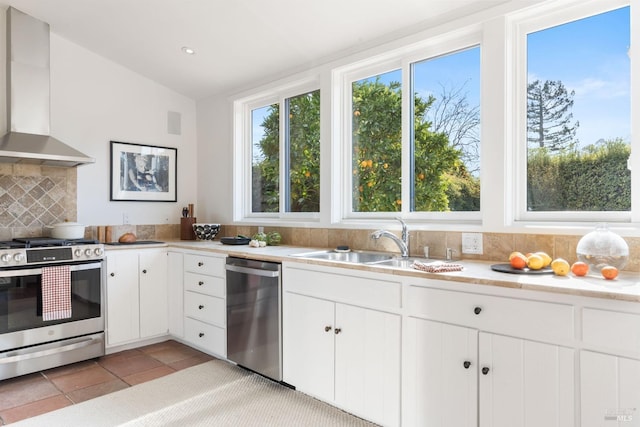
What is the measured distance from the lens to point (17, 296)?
9.43 ft

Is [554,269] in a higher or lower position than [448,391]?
higher

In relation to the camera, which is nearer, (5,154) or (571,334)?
(571,334)

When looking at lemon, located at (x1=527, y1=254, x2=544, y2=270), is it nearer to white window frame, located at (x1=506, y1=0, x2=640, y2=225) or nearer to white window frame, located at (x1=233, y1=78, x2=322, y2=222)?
white window frame, located at (x1=506, y1=0, x2=640, y2=225)

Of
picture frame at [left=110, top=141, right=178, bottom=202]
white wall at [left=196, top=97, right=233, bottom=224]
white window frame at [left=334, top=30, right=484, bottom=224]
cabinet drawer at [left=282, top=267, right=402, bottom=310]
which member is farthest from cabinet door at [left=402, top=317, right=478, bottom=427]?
picture frame at [left=110, top=141, right=178, bottom=202]

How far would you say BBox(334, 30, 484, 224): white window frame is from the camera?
2557 mm

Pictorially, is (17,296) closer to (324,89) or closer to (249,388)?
(249,388)

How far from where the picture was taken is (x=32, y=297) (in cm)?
293

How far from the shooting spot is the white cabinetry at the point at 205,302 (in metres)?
3.12

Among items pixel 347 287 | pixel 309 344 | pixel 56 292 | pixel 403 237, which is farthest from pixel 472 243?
pixel 56 292

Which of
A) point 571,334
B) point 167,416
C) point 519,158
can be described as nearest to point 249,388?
point 167,416

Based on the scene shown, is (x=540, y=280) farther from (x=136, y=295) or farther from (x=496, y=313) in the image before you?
(x=136, y=295)

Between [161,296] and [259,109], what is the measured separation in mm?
2024

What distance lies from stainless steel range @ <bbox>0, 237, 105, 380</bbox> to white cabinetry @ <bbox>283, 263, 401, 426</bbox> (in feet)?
5.57

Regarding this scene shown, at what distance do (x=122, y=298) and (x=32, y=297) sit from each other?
65cm
